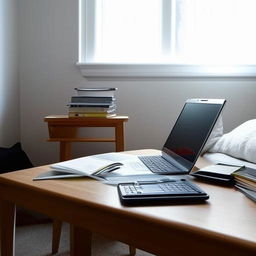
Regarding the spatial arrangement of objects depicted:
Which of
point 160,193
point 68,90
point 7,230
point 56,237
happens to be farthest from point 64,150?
point 160,193

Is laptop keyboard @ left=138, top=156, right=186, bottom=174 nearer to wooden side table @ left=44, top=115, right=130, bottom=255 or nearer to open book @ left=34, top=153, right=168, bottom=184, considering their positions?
open book @ left=34, top=153, right=168, bottom=184

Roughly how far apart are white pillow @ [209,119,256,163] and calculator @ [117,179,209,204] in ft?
1.54

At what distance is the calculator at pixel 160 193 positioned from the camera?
70 cm

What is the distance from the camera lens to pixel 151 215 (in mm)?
630

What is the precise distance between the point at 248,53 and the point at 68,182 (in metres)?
1.63

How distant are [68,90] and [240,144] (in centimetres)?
129

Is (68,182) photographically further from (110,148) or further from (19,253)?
(110,148)

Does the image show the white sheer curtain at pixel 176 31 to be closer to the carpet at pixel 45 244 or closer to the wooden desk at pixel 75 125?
the wooden desk at pixel 75 125

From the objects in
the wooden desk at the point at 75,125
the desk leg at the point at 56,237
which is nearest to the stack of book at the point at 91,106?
the wooden desk at the point at 75,125

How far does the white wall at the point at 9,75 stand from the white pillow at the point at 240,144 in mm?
1336

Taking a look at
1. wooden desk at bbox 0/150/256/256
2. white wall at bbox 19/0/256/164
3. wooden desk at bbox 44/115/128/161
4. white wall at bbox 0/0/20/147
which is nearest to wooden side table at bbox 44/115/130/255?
wooden desk at bbox 44/115/128/161

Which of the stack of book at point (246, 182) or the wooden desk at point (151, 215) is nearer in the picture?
the wooden desk at point (151, 215)

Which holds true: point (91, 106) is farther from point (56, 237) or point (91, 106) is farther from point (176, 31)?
point (176, 31)

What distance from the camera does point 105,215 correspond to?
0.69 metres
